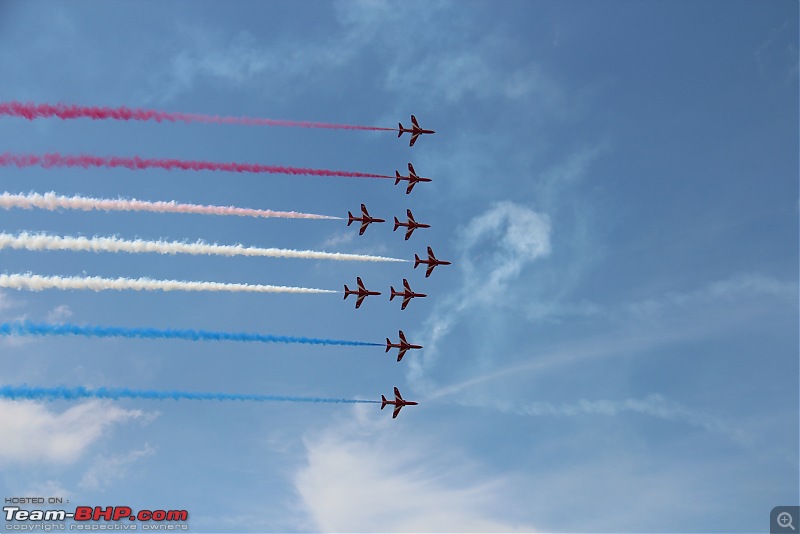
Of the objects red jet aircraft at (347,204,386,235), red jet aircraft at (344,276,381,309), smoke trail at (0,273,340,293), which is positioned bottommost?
smoke trail at (0,273,340,293)

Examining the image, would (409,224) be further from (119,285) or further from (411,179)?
(119,285)

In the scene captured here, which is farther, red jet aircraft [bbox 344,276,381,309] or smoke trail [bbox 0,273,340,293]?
red jet aircraft [bbox 344,276,381,309]

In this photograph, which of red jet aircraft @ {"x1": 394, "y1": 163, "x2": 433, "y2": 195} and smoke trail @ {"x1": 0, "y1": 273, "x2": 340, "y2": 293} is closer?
smoke trail @ {"x1": 0, "y1": 273, "x2": 340, "y2": 293}

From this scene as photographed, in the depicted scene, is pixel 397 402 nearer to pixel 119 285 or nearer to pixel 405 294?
pixel 405 294

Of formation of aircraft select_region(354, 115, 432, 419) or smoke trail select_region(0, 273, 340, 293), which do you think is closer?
smoke trail select_region(0, 273, 340, 293)

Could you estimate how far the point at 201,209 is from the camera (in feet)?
221

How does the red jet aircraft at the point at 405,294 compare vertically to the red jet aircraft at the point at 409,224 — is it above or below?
below

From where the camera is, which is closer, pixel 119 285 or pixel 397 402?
pixel 119 285

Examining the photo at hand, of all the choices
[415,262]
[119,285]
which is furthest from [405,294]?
[119,285]

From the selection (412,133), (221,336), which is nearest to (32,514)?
(221,336)

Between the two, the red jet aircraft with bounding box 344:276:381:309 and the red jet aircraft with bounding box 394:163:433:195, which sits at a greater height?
the red jet aircraft with bounding box 394:163:433:195

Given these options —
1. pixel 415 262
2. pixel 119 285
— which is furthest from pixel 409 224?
pixel 119 285

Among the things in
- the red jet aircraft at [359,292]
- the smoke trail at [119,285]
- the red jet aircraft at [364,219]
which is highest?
the red jet aircraft at [364,219]

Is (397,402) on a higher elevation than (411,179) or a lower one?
lower
